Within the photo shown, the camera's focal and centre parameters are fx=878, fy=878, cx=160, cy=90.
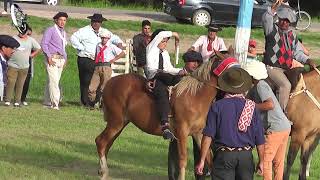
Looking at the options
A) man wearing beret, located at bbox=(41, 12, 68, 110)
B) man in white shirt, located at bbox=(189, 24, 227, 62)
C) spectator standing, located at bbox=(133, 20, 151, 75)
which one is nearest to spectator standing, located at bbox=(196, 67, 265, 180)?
man in white shirt, located at bbox=(189, 24, 227, 62)

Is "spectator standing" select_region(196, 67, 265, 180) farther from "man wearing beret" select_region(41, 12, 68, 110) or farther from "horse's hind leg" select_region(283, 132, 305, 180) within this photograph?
"man wearing beret" select_region(41, 12, 68, 110)

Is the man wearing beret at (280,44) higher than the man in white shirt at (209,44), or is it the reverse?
the man wearing beret at (280,44)

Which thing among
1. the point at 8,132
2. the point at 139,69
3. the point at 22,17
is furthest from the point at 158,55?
the point at 22,17

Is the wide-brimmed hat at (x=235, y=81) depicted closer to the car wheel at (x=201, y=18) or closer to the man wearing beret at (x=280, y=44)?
the man wearing beret at (x=280, y=44)

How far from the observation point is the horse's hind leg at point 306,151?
515 inches

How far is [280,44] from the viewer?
Answer: 13258mm

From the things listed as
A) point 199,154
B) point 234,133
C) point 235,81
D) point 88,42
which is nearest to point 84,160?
point 199,154

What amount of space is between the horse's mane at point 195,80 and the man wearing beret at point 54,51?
328 inches

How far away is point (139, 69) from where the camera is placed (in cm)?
2030

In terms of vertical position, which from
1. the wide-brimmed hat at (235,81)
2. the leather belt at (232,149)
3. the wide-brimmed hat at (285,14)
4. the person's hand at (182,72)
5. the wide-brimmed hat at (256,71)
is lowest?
the leather belt at (232,149)

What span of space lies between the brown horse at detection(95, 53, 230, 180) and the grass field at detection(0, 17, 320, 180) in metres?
0.85

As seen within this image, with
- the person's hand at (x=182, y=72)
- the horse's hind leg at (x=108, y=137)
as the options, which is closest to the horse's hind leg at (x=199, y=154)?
the person's hand at (x=182, y=72)

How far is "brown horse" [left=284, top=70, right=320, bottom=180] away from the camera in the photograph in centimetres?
1310

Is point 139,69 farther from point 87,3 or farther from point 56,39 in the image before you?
point 87,3
